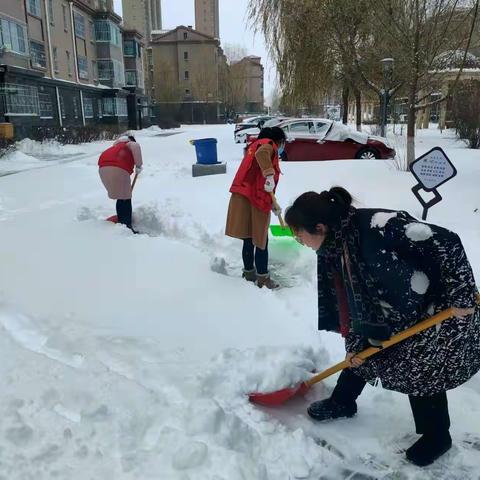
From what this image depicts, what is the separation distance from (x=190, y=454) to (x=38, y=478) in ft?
1.90

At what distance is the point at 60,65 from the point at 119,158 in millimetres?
26593

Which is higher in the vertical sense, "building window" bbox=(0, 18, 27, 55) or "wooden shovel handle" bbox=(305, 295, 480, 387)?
"building window" bbox=(0, 18, 27, 55)

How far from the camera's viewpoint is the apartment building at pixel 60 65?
2195cm

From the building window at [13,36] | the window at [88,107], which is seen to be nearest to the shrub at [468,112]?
the building window at [13,36]

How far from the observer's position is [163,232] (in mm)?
6137

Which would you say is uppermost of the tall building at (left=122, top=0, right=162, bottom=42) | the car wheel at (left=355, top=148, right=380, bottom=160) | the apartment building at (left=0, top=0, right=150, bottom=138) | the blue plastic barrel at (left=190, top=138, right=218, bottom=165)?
the tall building at (left=122, top=0, right=162, bottom=42)

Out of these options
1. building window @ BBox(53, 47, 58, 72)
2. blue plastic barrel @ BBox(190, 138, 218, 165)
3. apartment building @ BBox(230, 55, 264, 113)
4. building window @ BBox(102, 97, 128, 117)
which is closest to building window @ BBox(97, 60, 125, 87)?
building window @ BBox(102, 97, 128, 117)

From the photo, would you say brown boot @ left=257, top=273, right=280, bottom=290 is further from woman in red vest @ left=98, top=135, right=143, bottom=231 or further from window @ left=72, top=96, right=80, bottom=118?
window @ left=72, top=96, right=80, bottom=118

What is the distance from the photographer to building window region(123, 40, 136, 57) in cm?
4197

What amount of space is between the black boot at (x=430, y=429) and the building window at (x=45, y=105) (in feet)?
89.2

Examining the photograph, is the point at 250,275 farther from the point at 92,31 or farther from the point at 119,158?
the point at 92,31

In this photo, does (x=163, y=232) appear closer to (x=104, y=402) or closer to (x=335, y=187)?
(x=104, y=402)

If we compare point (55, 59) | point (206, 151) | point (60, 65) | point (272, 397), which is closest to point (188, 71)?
point (60, 65)

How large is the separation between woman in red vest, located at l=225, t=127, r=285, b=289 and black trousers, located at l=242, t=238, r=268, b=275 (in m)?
0.04
